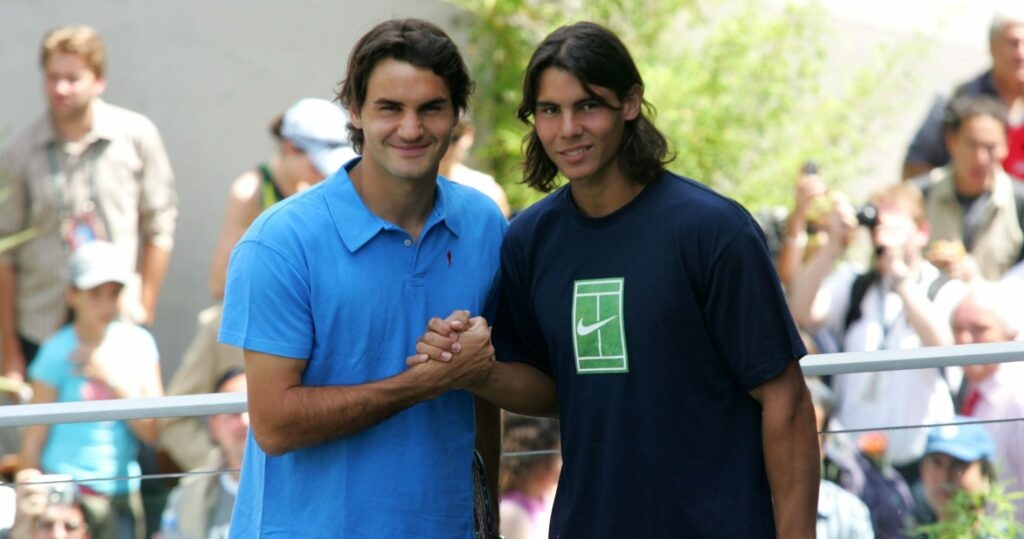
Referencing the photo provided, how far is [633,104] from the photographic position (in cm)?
272

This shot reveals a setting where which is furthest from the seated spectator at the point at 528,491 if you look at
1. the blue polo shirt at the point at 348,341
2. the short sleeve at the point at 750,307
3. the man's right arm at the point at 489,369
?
the short sleeve at the point at 750,307

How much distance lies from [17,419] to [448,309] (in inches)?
45.5

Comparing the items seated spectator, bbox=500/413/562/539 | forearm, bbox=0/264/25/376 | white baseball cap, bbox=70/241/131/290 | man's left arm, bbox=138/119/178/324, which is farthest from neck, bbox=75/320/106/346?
seated spectator, bbox=500/413/562/539


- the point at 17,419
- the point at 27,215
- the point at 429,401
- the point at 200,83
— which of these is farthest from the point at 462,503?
the point at 200,83

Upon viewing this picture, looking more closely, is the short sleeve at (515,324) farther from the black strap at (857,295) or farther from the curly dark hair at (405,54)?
the black strap at (857,295)

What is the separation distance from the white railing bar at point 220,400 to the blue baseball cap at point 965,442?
16cm

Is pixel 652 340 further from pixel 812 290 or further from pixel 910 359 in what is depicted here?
pixel 812 290

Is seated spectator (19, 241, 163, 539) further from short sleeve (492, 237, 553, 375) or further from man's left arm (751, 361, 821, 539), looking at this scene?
man's left arm (751, 361, 821, 539)

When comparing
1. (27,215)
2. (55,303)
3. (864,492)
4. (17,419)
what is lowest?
(864,492)

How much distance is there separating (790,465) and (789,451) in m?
0.02

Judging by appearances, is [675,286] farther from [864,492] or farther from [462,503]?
[864,492]

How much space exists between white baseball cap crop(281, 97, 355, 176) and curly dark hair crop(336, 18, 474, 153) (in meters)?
2.66

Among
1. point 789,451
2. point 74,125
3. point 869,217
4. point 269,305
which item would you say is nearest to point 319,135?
point 74,125

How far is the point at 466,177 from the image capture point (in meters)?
5.54
